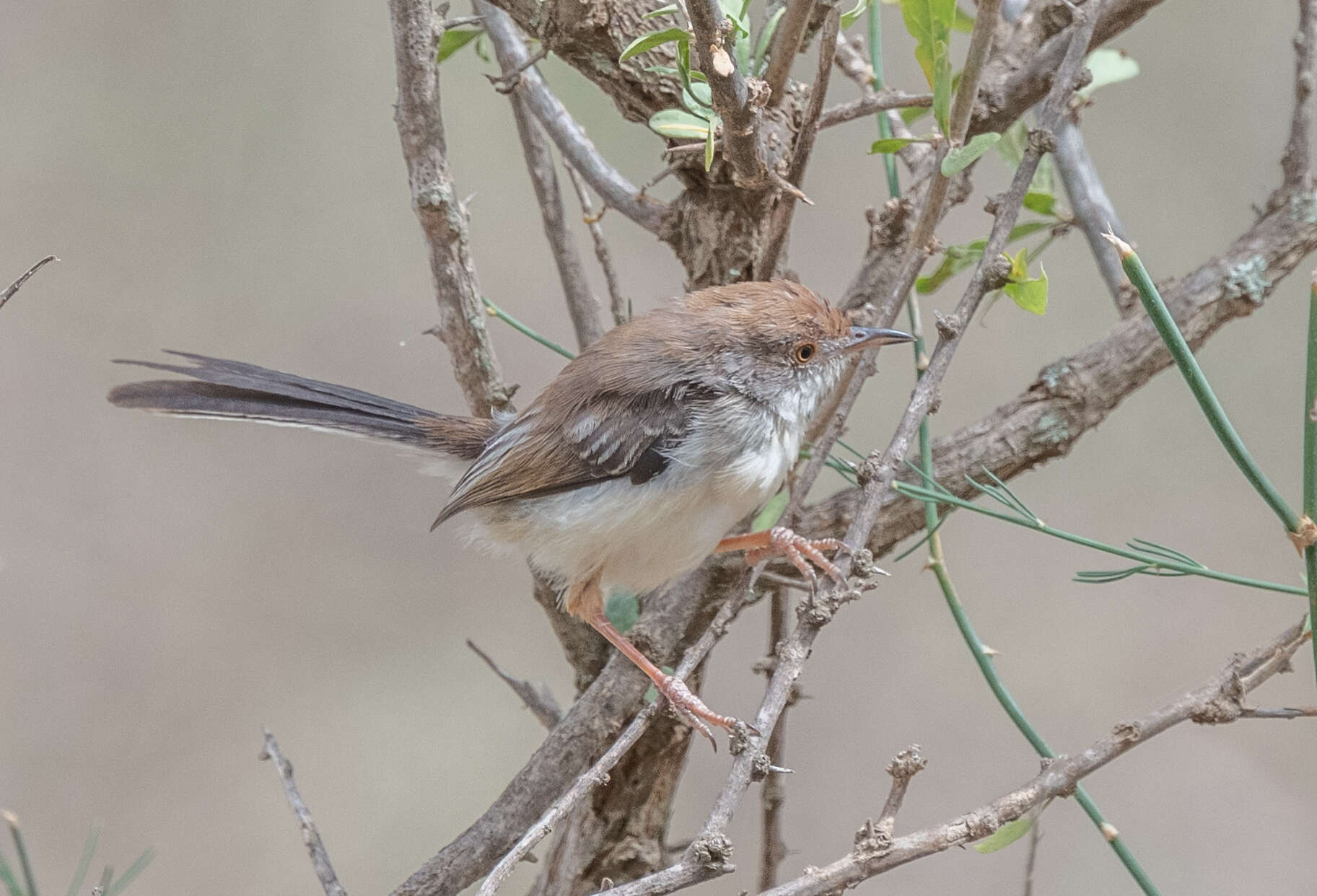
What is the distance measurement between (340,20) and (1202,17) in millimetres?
3333

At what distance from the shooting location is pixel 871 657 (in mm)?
4199

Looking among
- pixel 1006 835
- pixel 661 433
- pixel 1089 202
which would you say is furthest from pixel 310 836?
pixel 1089 202

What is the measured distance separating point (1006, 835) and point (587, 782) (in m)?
0.60

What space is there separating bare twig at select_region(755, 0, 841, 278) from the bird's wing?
1.05 feet

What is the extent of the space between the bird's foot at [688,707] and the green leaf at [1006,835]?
43 cm

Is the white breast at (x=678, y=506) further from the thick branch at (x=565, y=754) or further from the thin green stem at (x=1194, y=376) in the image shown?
the thin green stem at (x=1194, y=376)

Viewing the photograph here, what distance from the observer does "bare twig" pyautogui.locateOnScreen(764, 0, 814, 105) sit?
1.67 meters

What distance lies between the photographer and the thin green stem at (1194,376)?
3.84 feet

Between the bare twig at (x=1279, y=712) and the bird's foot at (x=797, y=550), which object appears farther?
the bird's foot at (x=797, y=550)

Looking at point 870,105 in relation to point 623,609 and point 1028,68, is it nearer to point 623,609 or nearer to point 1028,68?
point 1028,68

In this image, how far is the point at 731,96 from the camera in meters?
1.61

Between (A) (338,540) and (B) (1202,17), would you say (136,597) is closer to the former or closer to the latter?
(A) (338,540)

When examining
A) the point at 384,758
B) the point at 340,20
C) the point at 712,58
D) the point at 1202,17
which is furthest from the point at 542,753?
the point at 1202,17

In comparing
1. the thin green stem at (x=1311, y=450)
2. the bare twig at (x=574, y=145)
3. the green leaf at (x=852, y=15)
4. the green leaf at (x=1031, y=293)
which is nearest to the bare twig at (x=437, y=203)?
the bare twig at (x=574, y=145)
